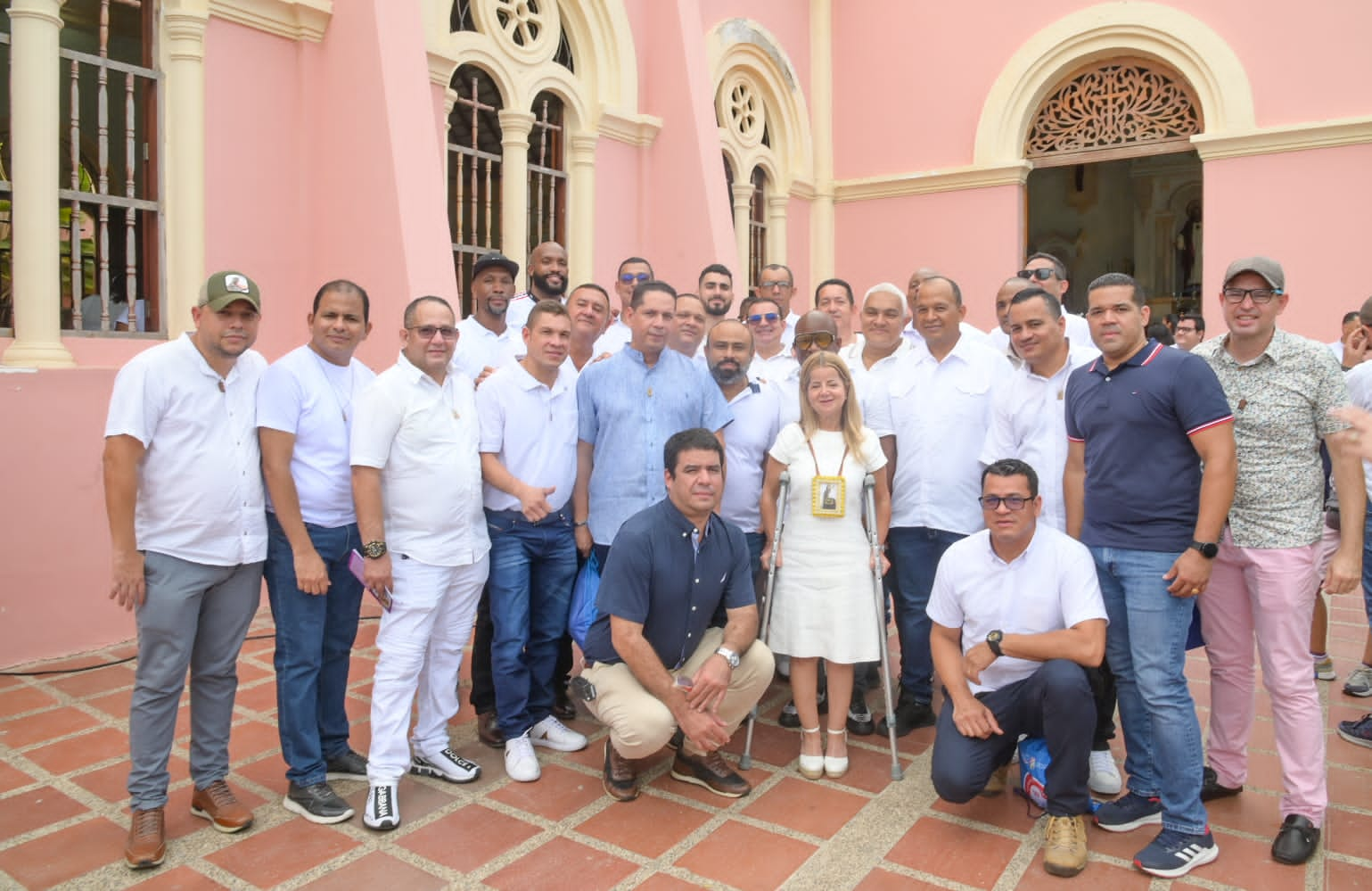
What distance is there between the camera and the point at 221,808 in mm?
3316

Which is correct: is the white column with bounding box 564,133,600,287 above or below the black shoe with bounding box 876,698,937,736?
above

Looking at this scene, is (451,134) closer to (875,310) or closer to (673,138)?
(673,138)

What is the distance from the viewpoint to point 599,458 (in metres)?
4.18

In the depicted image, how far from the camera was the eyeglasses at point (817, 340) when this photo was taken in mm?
4367

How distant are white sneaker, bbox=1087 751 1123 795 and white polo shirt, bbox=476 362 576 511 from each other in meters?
2.31

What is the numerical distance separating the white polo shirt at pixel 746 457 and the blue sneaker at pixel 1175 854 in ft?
6.48

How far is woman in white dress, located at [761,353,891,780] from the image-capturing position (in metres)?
3.85

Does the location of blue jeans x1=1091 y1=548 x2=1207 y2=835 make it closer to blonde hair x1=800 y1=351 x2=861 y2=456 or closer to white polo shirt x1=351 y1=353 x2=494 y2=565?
blonde hair x1=800 y1=351 x2=861 y2=456

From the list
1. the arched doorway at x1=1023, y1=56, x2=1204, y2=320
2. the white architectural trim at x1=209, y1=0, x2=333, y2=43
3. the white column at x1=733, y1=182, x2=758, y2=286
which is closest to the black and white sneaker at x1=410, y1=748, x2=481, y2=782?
the white architectural trim at x1=209, y1=0, x2=333, y2=43

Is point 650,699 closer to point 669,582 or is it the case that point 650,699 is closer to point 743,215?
point 669,582

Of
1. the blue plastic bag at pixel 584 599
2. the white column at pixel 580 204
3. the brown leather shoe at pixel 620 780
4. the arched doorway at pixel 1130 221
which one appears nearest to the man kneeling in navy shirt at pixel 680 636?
the brown leather shoe at pixel 620 780

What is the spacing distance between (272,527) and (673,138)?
20.8ft

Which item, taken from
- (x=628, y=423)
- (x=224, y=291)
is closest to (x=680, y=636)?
(x=628, y=423)

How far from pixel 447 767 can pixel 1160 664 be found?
8.37ft
